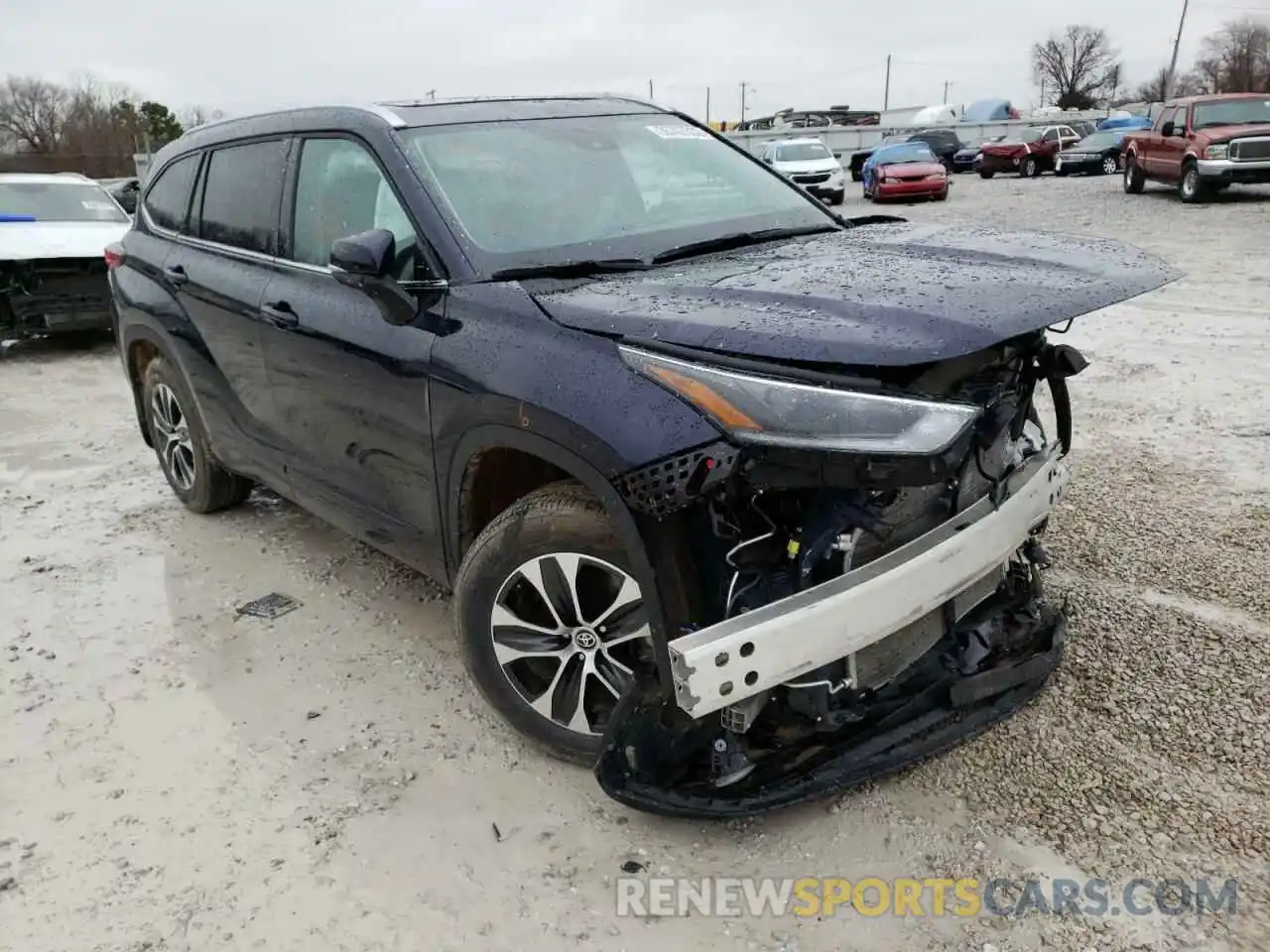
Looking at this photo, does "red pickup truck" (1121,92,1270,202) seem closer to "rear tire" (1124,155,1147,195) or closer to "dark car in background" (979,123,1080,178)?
"rear tire" (1124,155,1147,195)

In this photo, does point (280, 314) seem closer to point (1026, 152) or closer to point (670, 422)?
point (670, 422)

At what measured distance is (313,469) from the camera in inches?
148

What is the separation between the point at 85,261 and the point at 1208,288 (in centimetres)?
1062

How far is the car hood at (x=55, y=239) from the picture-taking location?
30.6 feet

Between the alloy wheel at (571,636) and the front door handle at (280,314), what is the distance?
1459 mm

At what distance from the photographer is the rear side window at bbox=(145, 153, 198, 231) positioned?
4.67 m

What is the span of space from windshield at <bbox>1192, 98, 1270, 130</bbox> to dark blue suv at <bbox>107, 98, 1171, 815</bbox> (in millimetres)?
16786

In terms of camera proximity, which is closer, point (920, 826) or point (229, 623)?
point (920, 826)

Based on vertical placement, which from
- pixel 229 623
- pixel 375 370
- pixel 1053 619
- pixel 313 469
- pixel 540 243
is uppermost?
pixel 540 243

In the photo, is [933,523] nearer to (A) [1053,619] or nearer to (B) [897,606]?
(B) [897,606]

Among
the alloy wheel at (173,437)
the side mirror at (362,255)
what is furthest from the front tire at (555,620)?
the alloy wheel at (173,437)

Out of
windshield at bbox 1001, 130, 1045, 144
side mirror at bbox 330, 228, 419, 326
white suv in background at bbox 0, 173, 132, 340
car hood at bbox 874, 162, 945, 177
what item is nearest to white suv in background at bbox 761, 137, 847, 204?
car hood at bbox 874, 162, 945, 177

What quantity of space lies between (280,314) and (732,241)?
5.56 ft

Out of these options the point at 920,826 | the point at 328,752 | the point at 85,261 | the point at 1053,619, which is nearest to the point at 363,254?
the point at 328,752
